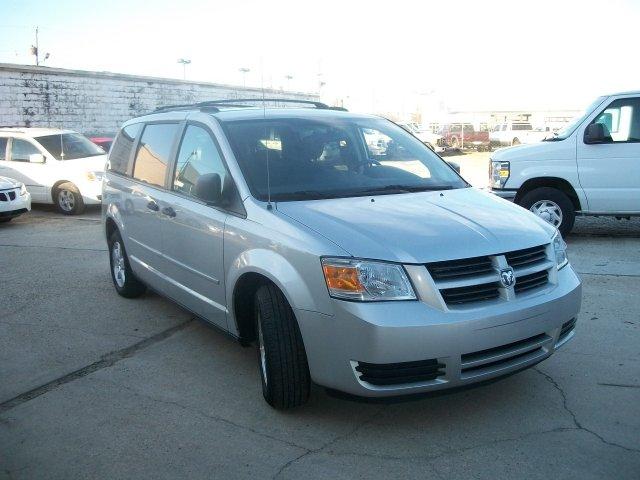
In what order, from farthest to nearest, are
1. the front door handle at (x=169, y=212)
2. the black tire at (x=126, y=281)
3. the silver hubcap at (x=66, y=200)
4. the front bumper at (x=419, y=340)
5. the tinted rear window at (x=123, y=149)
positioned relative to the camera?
the silver hubcap at (x=66, y=200) < the black tire at (x=126, y=281) < the tinted rear window at (x=123, y=149) < the front door handle at (x=169, y=212) < the front bumper at (x=419, y=340)

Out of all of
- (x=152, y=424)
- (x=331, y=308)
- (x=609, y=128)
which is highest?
(x=609, y=128)

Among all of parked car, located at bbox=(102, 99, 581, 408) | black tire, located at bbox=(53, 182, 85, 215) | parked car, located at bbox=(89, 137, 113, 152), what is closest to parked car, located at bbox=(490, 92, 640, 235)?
parked car, located at bbox=(102, 99, 581, 408)

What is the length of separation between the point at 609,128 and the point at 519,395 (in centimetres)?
564

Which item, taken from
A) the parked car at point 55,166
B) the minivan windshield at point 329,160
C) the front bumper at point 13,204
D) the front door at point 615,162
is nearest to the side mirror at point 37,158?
the parked car at point 55,166

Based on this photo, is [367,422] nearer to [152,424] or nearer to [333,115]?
[152,424]

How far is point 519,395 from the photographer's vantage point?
3922 millimetres

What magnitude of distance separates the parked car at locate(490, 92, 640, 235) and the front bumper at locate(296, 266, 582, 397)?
17.8 feet

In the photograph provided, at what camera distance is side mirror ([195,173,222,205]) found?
158 inches

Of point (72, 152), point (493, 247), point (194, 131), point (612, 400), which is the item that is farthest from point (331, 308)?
point (72, 152)

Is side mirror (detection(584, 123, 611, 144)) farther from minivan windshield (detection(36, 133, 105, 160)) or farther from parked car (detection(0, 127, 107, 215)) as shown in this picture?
minivan windshield (detection(36, 133, 105, 160))

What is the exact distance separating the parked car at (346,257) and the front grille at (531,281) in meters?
0.01

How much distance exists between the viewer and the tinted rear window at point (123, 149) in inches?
236

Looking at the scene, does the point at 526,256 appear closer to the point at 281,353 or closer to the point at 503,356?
the point at 503,356

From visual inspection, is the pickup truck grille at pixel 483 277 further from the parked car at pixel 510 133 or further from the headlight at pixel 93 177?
the parked car at pixel 510 133
